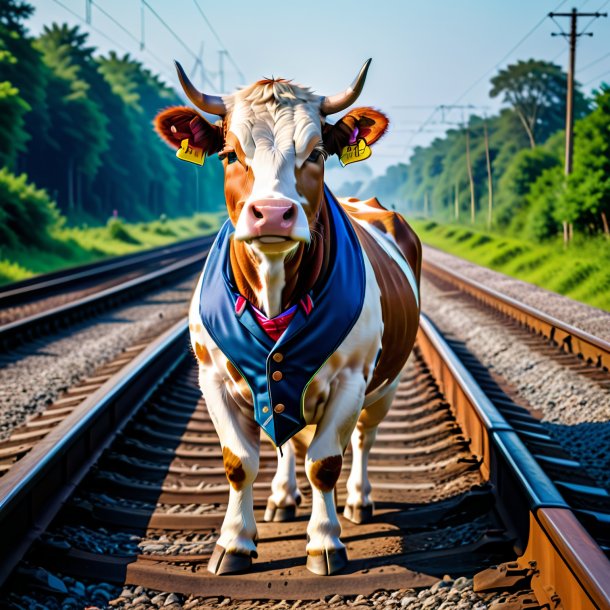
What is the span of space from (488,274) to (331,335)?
808 inches

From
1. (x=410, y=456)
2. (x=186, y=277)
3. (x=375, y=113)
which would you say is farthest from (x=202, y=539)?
(x=186, y=277)

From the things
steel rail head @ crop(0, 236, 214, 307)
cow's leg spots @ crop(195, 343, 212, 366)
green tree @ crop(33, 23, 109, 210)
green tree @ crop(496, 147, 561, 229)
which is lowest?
steel rail head @ crop(0, 236, 214, 307)

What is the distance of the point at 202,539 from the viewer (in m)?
4.41

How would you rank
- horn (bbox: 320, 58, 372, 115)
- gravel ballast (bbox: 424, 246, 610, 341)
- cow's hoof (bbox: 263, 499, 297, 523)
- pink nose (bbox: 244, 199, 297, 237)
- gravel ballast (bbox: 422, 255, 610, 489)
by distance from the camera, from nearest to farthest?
pink nose (bbox: 244, 199, 297, 237)
horn (bbox: 320, 58, 372, 115)
cow's hoof (bbox: 263, 499, 297, 523)
gravel ballast (bbox: 422, 255, 610, 489)
gravel ballast (bbox: 424, 246, 610, 341)

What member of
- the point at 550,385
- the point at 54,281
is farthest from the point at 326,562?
the point at 54,281

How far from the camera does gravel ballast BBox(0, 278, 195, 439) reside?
7555 millimetres

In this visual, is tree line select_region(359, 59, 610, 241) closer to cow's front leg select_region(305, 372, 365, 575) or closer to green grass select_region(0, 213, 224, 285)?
green grass select_region(0, 213, 224, 285)

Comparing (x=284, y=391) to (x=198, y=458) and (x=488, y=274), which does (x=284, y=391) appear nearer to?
(x=198, y=458)

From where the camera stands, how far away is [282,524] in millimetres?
4559

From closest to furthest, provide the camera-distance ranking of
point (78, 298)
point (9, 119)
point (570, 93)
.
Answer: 1. point (78, 298)
2. point (570, 93)
3. point (9, 119)

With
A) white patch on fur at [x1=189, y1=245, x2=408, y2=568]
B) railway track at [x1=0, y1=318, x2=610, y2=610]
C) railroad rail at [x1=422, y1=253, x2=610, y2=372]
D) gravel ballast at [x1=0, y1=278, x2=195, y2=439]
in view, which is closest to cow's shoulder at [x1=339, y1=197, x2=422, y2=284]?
railway track at [x1=0, y1=318, x2=610, y2=610]

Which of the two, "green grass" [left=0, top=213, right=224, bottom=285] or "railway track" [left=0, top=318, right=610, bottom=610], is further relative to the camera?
"green grass" [left=0, top=213, right=224, bottom=285]

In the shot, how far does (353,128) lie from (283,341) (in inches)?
44.8

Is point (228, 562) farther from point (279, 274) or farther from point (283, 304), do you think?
point (279, 274)
